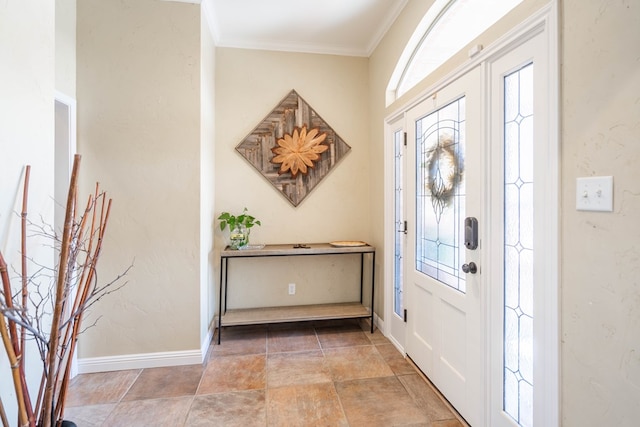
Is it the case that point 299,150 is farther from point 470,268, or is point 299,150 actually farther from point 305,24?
point 470,268

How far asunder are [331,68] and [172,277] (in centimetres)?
258

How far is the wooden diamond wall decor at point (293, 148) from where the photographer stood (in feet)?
10.1

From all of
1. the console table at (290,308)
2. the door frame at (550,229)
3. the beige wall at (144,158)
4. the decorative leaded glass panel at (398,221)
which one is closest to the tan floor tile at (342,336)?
the console table at (290,308)

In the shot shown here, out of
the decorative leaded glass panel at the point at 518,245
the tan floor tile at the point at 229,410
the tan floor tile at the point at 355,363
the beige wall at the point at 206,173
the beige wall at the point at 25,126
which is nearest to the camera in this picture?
the beige wall at the point at 25,126

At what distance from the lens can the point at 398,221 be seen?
105 inches

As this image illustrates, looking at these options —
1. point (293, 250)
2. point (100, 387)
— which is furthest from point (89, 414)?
point (293, 250)

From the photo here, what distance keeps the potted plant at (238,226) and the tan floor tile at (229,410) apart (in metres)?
1.23

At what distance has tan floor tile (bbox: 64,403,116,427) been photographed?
1.75 meters

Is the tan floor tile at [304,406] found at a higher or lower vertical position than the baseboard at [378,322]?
lower

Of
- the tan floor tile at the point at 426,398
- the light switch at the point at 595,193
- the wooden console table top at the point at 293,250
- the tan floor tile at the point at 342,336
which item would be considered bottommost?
the tan floor tile at the point at 426,398

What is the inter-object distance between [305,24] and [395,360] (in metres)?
3.05

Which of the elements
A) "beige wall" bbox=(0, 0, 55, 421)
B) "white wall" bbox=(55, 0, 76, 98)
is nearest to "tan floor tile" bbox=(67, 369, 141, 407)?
"beige wall" bbox=(0, 0, 55, 421)

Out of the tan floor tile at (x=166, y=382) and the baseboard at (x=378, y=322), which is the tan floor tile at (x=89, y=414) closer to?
the tan floor tile at (x=166, y=382)

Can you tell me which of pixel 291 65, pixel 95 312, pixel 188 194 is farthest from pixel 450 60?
pixel 95 312
